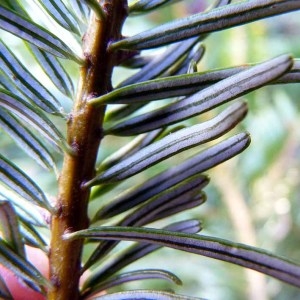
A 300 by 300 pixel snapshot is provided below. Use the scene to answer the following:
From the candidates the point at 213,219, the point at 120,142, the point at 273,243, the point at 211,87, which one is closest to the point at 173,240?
the point at 211,87

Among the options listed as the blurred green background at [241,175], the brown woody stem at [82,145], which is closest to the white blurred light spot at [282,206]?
the blurred green background at [241,175]

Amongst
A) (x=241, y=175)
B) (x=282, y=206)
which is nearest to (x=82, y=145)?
(x=241, y=175)

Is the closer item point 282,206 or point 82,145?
point 82,145

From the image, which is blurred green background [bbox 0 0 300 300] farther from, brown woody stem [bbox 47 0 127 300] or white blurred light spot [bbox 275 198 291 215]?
brown woody stem [bbox 47 0 127 300]

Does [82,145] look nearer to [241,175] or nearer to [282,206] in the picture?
[241,175]

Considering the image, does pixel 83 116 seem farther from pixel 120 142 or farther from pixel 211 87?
pixel 120 142

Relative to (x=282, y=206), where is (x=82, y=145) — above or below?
below

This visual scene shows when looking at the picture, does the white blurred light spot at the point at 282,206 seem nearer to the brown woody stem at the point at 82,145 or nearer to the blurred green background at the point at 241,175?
the blurred green background at the point at 241,175
